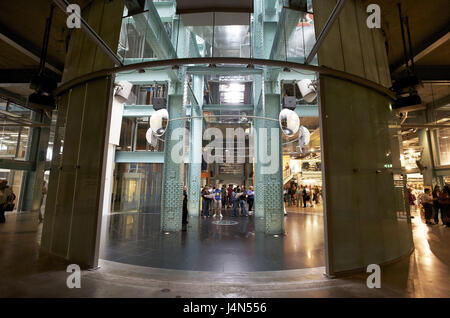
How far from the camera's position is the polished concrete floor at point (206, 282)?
294cm

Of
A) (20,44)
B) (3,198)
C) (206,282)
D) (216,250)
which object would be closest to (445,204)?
(216,250)

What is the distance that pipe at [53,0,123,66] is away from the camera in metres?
2.75

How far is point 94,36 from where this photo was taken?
11.8 ft

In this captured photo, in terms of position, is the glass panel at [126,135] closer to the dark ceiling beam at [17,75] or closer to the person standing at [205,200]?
the dark ceiling beam at [17,75]

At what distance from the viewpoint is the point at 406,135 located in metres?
16.2

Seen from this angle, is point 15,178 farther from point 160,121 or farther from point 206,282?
point 206,282

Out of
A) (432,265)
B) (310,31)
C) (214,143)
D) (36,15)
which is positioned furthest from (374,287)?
(214,143)

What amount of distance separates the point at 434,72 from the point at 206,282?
1013 cm

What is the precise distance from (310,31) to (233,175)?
849 inches

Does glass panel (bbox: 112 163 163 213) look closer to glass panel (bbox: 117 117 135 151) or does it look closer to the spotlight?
glass panel (bbox: 117 117 135 151)

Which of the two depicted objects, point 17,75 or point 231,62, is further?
point 17,75

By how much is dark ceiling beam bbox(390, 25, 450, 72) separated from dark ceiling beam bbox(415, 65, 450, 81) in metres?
0.94

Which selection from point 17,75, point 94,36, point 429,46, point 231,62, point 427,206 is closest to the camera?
point 94,36

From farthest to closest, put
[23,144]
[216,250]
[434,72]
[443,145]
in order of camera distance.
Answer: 1. [443,145]
2. [23,144]
3. [434,72]
4. [216,250]
